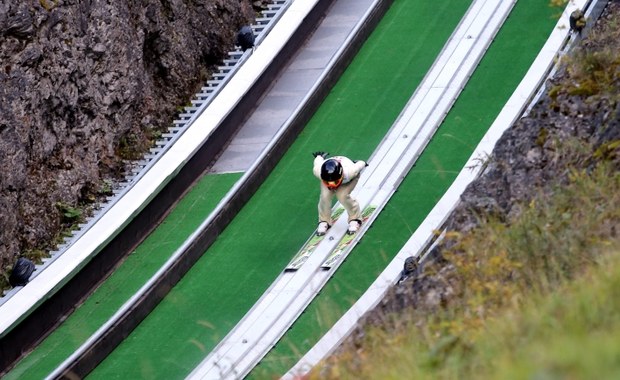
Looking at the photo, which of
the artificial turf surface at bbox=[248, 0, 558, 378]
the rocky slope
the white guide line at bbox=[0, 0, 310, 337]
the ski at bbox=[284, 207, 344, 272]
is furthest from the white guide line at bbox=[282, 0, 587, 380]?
the white guide line at bbox=[0, 0, 310, 337]

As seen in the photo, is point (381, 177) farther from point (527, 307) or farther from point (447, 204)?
point (527, 307)

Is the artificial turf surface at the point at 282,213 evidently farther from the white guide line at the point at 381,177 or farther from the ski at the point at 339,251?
the ski at the point at 339,251

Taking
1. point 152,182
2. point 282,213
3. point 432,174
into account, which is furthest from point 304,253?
point 152,182

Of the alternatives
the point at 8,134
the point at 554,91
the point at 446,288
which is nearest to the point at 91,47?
the point at 8,134

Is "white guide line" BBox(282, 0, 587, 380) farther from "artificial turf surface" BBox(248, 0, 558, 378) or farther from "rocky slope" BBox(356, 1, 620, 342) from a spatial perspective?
"rocky slope" BBox(356, 1, 620, 342)

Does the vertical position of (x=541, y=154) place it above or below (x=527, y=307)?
below
